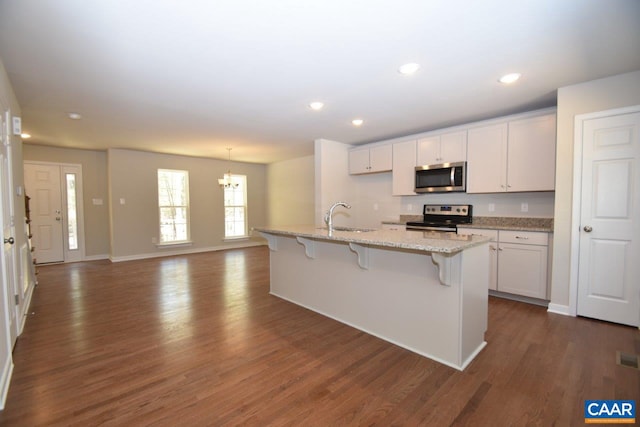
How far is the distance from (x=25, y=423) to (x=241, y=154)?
5587 mm

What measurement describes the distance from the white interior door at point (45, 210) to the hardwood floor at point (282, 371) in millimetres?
3246

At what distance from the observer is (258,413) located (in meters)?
1.65

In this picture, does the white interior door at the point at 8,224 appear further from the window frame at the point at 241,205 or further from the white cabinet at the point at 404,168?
the window frame at the point at 241,205

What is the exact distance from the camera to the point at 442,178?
163 inches

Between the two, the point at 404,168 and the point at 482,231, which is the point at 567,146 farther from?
the point at 404,168

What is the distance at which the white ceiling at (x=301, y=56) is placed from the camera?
1.75 meters

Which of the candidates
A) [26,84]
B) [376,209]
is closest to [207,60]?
[26,84]

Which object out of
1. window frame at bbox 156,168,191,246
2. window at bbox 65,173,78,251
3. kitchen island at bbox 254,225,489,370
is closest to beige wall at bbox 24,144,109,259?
window at bbox 65,173,78,251

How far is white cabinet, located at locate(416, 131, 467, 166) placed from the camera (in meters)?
3.97

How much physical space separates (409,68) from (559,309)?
114 inches

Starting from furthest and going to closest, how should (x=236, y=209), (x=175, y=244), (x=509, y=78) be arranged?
(x=236, y=209), (x=175, y=244), (x=509, y=78)

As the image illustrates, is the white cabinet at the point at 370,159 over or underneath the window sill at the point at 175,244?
over

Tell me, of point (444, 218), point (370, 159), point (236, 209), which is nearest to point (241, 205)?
point (236, 209)

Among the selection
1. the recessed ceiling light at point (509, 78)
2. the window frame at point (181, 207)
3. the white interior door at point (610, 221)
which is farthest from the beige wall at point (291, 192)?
the white interior door at point (610, 221)
